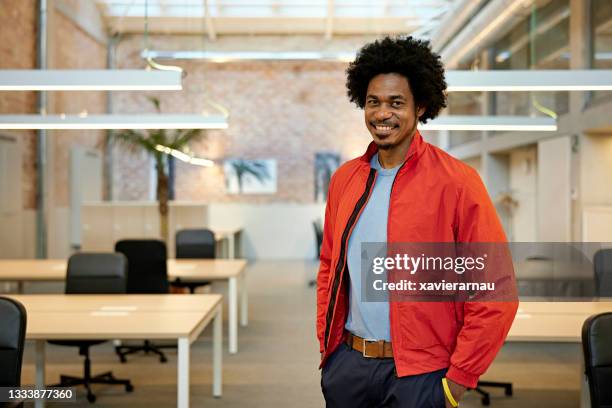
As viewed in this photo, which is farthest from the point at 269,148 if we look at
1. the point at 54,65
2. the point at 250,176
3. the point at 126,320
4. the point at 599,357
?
the point at 599,357

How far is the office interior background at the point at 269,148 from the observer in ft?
18.4

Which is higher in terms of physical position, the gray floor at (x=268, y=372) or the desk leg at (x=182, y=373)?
the desk leg at (x=182, y=373)

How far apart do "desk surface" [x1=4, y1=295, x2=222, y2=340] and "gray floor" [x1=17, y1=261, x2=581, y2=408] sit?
0.72 meters

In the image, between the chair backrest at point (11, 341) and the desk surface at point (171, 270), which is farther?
the desk surface at point (171, 270)

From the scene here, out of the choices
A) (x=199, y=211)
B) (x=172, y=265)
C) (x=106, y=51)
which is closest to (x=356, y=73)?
(x=172, y=265)

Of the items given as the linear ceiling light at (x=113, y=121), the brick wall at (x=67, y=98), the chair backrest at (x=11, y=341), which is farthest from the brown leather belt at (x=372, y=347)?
the brick wall at (x=67, y=98)

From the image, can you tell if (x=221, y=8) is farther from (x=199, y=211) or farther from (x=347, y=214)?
(x=347, y=214)

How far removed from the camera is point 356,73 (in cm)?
198

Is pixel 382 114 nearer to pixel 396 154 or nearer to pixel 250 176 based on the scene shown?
pixel 396 154

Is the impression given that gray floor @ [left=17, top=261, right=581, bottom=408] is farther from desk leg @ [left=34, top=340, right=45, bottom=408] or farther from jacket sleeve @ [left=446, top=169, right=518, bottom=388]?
jacket sleeve @ [left=446, top=169, right=518, bottom=388]

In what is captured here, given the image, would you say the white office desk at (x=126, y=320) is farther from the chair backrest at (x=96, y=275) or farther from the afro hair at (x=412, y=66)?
the afro hair at (x=412, y=66)

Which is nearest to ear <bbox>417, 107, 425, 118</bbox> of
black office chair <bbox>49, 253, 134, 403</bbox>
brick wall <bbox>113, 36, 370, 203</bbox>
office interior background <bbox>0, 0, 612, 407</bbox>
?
office interior background <bbox>0, 0, 612, 407</bbox>

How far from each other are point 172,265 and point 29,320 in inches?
112

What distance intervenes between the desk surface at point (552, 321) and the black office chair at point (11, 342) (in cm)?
233
